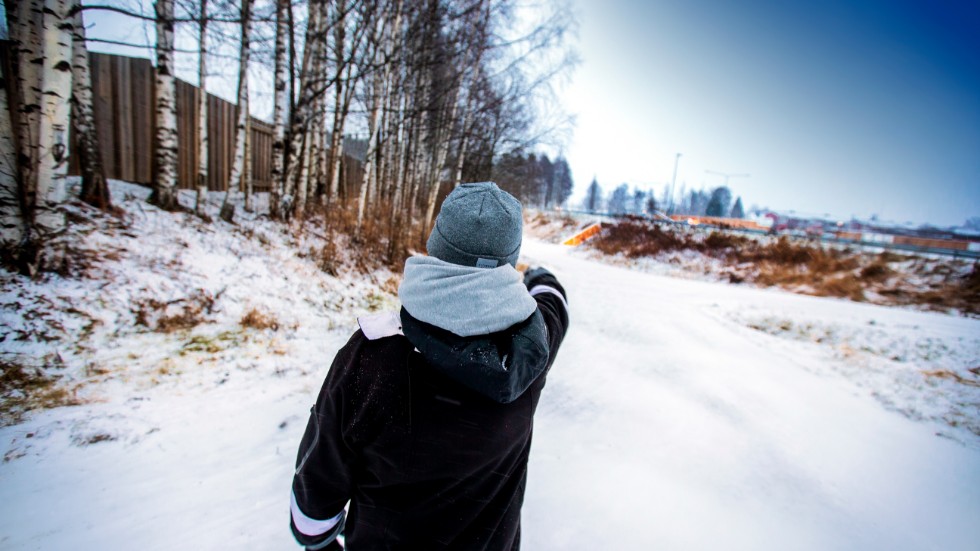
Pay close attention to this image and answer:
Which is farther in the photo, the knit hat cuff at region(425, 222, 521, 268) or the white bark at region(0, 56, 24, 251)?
the white bark at region(0, 56, 24, 251)

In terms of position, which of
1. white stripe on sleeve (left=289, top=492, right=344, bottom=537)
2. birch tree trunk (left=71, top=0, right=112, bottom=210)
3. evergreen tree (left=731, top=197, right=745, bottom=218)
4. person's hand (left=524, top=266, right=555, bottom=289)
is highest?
evergreen tree (left=731, top=197, right=745, bottom=218)

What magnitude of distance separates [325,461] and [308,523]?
0.30 metres

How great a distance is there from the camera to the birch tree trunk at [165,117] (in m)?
5.48

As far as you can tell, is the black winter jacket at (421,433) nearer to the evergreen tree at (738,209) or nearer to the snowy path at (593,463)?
the snowy path at (593,463)

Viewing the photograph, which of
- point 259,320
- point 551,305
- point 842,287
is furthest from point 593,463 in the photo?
point 842,287

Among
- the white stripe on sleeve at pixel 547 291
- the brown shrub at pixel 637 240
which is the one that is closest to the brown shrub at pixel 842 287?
the brown shrub at pixel 637 240

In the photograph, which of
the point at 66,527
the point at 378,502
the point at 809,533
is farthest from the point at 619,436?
the point at 66,527

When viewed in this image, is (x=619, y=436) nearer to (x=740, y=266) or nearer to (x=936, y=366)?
(x=936, y=366)

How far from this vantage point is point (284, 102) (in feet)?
23.3

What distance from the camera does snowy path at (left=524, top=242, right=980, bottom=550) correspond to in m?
2.59

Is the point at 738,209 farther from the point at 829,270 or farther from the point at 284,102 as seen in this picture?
the point at 284,102

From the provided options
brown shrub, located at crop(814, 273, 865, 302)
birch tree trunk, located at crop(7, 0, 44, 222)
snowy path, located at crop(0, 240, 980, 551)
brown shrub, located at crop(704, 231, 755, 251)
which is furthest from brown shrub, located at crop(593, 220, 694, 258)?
birch tree trunk, located at crop(7, 0, 44, 222)

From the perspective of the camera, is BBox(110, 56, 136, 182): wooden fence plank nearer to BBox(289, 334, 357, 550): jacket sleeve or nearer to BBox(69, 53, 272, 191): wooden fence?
BBox(69, 53, 272, 191): wooden fence

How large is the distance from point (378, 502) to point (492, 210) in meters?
0.87
